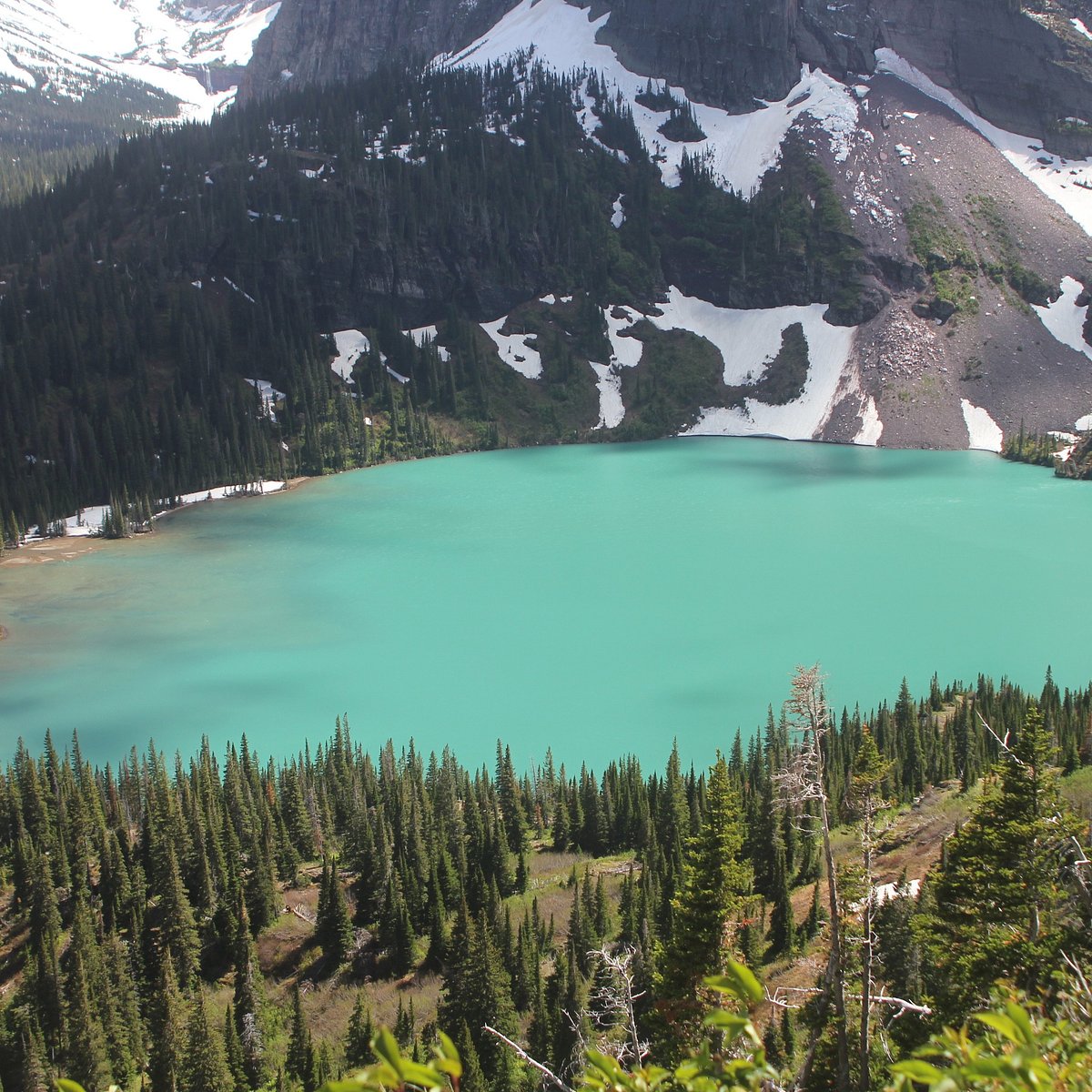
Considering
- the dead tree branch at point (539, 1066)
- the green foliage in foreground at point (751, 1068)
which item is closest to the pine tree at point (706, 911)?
the dead tree branch at point (539, 1066)

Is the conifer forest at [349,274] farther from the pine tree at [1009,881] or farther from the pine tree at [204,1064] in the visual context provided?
the pine tree at [1009,881]

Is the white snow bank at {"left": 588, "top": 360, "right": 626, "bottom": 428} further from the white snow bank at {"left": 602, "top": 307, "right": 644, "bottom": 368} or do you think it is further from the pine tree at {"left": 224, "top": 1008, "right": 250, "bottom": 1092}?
the pine tree at {"left": 224, "top": 1008, "right": 250, "bottom": 1092}

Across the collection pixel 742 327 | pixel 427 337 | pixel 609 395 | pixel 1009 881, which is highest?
pixel 427 337

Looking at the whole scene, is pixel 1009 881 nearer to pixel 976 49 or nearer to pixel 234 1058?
pixel 234 1058

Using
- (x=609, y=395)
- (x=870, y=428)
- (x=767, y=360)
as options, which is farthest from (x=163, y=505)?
(x=870, y=428)

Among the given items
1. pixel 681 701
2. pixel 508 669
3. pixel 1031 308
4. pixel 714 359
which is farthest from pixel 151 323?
pixel 1031 308

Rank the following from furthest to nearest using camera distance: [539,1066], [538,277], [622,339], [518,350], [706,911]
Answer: [538,277] → [622,339] → [518,350] → [706,911] → [539,1066]

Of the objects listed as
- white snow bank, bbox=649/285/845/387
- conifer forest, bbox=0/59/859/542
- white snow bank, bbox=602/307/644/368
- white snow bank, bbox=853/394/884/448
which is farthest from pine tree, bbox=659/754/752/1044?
white snow bank, bbox=602/307/644/368
